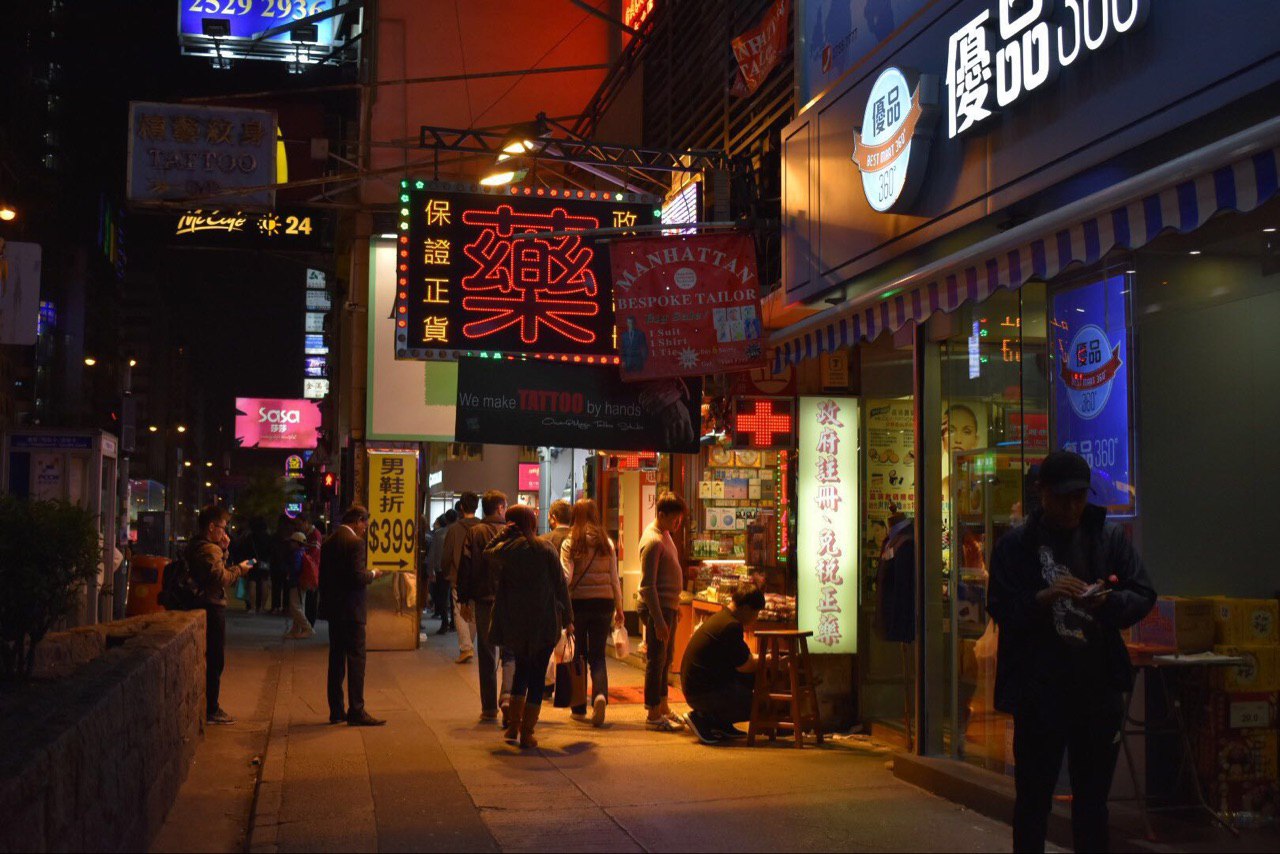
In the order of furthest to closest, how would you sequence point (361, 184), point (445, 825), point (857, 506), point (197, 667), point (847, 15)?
point (361, 184) < point (857, 506) < point (847, 15) < point (197, 667) < point (445, 825)

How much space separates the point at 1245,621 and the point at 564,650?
5774 mm

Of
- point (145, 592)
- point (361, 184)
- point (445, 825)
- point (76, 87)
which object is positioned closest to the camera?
→ point (445, 825)

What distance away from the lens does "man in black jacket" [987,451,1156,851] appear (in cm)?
493

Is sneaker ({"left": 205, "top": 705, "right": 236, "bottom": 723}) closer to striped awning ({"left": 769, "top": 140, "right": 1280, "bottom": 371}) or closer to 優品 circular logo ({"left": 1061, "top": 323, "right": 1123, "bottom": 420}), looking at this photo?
striped awning ({"left": 769, "top": 140, "right": 1280, "bottom": 371})

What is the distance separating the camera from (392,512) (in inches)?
697

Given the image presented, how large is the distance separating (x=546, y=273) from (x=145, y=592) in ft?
24.2

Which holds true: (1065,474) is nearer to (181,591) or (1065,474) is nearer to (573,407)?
(573,407)

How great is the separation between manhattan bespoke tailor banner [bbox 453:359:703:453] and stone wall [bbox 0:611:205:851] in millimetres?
3058

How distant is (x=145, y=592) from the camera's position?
15.0m

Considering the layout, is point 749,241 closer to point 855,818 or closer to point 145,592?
point 855,818

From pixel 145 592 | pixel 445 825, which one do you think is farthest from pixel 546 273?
pixel 145 592

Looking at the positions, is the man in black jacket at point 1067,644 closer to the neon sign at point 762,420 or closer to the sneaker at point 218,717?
the neon sign at point 762,420

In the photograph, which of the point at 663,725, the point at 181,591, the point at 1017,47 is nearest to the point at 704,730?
the point at 663,725

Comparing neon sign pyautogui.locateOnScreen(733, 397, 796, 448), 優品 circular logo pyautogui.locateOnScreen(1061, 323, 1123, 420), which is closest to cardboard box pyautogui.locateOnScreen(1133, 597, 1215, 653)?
優品 circular logo pyautogui.locateOnScreen(1061, 323, 1123, 420)
